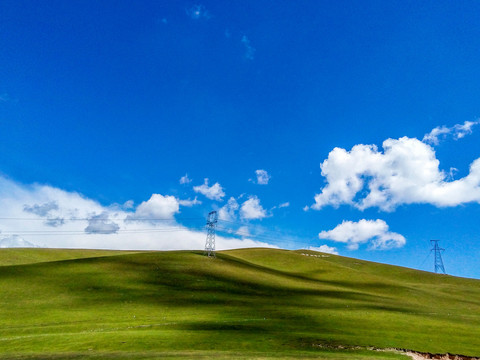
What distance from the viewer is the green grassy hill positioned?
30.5 meters

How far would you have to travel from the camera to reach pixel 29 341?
105 feet

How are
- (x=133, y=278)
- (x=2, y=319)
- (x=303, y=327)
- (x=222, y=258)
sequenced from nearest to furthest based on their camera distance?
(x=303, y=327) < (x=2, y=319) < (x=133, y=278) < (x=222, y=258)

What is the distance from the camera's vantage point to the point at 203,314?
49094 mm

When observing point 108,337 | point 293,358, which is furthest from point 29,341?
point 293,358

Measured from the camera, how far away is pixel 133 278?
238 feet

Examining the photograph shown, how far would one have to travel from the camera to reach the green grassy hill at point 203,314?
30500 mm

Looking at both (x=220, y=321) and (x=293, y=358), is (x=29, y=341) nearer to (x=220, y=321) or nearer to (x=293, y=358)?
(x=220, y=321)

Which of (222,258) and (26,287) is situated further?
(222,258)

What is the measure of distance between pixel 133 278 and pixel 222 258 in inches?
1460

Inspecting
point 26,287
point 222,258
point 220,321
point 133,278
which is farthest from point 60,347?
point 222,258

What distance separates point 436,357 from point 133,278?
183ft

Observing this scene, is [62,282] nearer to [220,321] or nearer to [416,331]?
[220,321]

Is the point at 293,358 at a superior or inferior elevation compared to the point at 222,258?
inferior

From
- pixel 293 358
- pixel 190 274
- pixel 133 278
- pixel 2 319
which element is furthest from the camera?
pixel 190 274
